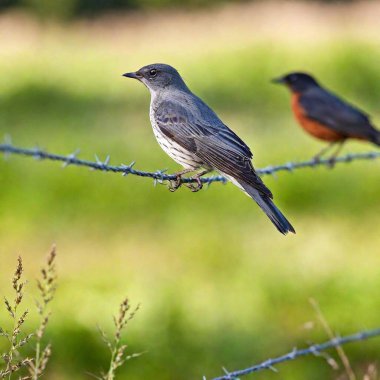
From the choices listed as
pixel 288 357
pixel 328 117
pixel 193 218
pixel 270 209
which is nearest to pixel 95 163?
pixel 288 357

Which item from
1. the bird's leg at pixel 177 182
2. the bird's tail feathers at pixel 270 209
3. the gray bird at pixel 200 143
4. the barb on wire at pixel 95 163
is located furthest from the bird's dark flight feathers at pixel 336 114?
the bird's leg at pixel 177 182

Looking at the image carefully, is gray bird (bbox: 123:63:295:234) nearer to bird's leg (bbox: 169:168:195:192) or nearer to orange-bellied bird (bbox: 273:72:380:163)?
bird's leg (bbox: 169:168:195:192)

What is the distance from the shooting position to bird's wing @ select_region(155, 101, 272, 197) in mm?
5617

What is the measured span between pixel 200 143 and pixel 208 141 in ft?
0.16

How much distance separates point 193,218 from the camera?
10805 millimetres

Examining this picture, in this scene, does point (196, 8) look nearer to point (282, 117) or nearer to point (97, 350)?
point (282, 117)

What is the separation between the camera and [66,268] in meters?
9.87

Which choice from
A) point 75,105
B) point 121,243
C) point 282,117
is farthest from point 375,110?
point 121,243

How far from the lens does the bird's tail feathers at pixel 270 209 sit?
17.1 feet

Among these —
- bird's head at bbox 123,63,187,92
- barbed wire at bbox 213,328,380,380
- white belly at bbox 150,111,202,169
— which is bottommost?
barbed wire at bbox 213,328,380,380

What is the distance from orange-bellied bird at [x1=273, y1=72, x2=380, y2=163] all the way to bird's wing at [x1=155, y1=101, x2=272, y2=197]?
0.68 metres

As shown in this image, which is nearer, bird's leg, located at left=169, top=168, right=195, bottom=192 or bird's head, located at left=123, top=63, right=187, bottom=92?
bird's leg, located at left=169, top=168, right=195, bottom=192

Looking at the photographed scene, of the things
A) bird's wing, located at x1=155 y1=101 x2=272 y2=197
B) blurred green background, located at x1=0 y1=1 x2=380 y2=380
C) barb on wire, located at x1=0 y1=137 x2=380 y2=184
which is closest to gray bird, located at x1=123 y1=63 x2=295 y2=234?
bird's wing, located at x1=155 y1=101 x2=272 y2=197

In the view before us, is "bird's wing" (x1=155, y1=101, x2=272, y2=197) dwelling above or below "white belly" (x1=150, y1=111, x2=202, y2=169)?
above
